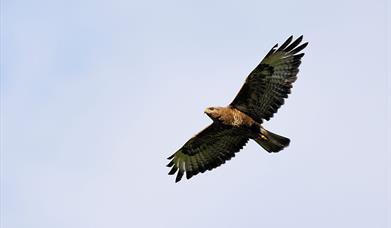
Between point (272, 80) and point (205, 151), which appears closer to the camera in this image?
point (272, 80)

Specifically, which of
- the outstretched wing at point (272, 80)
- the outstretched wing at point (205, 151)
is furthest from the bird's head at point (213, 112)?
the outstretched wing at point (205, 151)

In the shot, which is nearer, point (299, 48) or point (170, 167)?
point (299, 48)

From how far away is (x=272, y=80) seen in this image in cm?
2172

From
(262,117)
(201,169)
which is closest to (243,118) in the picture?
(262,117)

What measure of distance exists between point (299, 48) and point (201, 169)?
3567mm

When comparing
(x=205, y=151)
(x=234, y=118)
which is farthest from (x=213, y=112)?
(x=205, y=151)

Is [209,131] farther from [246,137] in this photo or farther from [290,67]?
[290,67]

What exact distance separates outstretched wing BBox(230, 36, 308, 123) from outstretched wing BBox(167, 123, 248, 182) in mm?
998

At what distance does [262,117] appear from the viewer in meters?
22.0

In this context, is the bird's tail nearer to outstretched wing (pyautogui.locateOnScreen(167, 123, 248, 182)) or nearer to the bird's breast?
the bird's breast

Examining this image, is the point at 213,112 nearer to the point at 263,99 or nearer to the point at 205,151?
the point at 263,99

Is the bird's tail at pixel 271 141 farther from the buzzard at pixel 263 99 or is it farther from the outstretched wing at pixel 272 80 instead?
the outstretched wing at pixel 272 80

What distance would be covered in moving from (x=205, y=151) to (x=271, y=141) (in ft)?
6.06

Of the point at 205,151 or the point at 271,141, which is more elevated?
the point at 205,151
